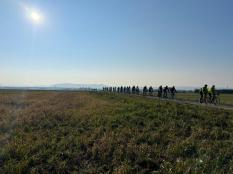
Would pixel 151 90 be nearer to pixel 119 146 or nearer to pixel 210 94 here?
pixel 210 94

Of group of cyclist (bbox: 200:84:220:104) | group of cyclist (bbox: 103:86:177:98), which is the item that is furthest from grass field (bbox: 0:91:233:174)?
group of cyclist (bbox: 103:86:177:98)

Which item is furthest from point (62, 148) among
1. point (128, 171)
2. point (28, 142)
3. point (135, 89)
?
point (135, 89)

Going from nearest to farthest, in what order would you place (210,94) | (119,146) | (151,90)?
1. (119,146)
2. (210,94)
3. (151,90)

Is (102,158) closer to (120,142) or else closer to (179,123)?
(120,142)

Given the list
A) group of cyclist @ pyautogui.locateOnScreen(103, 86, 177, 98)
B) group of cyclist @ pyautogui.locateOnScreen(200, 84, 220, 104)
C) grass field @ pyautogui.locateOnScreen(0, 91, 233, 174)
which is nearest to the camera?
grass field @ pyautogui.locateOnScreen(0, 91, 233, 174)

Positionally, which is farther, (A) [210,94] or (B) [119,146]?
(A) [210,94]

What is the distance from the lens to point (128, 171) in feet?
41.1

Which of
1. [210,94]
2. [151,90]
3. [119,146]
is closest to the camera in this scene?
[119,146]

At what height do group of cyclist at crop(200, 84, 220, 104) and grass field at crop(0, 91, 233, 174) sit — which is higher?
group of cyclist at crop(200, 84, 220, 104)

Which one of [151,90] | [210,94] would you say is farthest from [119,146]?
[151,90]

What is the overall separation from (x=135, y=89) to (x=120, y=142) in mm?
65657

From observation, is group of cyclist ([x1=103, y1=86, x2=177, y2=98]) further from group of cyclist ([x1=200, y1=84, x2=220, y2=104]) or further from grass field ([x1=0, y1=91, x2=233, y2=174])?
grass field ([x1=0, y1=91, x2=233, y2=174])

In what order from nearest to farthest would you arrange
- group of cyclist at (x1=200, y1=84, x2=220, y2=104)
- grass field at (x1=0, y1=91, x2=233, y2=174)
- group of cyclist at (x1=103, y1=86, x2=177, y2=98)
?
grass field at (x1=0, y1=91, x2=233, y2=174) < group of cyclist at (x1=200, y1=84, x2=220, y2=104) < group of cyclist at (x1=103, y1=86, x2=177, y2=98)

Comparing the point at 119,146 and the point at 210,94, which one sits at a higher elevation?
the point at 210,94
